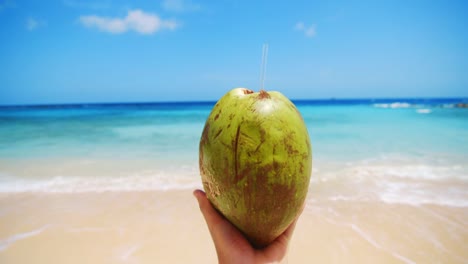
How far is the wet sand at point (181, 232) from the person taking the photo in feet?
9.68

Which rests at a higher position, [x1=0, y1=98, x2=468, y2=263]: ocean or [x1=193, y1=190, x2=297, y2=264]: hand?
[x1=193, y1=190, x2=297, y2=264]: hand

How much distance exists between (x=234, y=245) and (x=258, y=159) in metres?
0.54

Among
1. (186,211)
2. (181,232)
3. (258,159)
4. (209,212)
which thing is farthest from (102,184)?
(258,159)

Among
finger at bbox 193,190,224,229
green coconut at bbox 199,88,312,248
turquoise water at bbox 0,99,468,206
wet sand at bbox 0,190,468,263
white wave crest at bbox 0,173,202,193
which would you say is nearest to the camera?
green coconut at bbox 199,88,312,248

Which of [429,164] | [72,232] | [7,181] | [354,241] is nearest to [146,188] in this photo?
[72,232]

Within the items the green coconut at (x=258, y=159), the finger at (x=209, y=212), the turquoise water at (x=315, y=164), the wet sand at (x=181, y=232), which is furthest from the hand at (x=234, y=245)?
the turquoise water at (x=315, y=164)

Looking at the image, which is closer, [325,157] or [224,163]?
[224,163]

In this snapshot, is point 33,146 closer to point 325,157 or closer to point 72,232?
point 72,232

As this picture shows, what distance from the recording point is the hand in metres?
1.49

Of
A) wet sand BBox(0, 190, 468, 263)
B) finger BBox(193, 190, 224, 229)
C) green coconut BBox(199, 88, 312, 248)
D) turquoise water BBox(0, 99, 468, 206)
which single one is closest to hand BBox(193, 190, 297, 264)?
finger BBox(193, 190, 224, 229)

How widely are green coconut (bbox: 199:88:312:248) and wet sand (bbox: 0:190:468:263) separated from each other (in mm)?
1786

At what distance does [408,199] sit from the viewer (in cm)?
417

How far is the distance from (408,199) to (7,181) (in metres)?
6.77

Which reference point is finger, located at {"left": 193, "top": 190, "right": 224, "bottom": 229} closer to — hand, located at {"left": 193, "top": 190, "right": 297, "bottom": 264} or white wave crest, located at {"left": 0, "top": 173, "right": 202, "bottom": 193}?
hand, located at {"left": 193, "top": 190, "right": 297, "bottom": 264}
